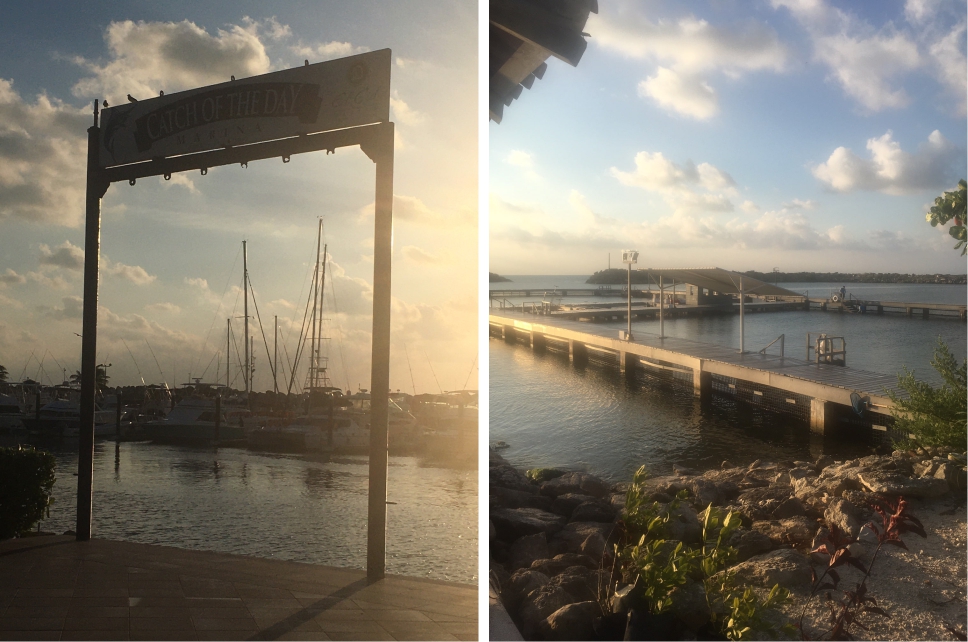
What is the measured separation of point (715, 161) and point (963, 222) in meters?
0.83

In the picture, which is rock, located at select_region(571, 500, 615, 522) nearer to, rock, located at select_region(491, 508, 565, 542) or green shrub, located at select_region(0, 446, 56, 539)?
rock, located at select_region(491, 508, 565, 542)

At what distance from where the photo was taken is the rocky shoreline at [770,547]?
1843 mm

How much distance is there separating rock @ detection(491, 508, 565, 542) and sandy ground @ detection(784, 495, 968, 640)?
1032mm

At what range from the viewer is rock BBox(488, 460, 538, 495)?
3.00 m

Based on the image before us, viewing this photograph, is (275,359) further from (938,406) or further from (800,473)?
(938,406)

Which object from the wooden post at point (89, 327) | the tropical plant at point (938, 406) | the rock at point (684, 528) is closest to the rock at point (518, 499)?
the rock at point (684, 528)

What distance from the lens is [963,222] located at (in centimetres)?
201

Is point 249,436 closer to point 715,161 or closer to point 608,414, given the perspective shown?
point 608,414

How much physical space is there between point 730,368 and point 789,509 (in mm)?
1940

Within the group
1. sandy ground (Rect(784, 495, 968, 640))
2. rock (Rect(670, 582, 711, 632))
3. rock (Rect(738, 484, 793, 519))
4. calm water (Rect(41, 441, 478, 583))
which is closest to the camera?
sandy ground (Rect(784, 495, 968, 640))

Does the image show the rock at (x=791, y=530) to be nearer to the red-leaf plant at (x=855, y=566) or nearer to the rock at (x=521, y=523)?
the red-leaf plant at (x=855, y=566)

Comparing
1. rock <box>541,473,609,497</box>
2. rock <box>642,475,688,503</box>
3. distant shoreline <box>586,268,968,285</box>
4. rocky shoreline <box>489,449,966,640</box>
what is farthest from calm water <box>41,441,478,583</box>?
distant shoreline <box>586,268,968,285</box>

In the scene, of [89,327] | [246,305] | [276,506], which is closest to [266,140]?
[89,327]

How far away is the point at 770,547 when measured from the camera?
2088 mm
